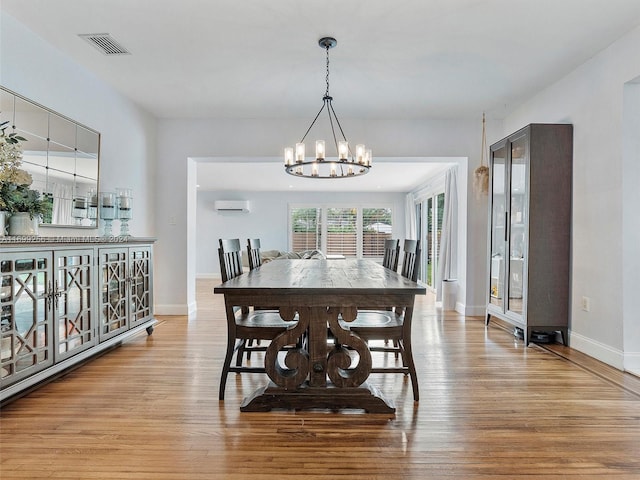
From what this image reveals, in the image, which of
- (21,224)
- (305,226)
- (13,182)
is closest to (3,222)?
(21,224)

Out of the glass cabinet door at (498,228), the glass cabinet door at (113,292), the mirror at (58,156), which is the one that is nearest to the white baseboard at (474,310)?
the glass cabinet door at (498,228)

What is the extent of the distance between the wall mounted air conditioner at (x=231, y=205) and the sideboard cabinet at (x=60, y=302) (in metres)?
6.25

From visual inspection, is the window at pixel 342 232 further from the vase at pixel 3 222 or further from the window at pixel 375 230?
the vase at pixel 3 222

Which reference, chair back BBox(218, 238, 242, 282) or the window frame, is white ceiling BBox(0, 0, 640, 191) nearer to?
chair back BBox(218, 238, 242, 282)

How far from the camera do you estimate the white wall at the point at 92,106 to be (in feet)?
8.89

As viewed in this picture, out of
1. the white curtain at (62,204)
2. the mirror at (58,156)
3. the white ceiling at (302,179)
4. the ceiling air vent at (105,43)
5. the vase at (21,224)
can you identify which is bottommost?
the vase at (21,224)

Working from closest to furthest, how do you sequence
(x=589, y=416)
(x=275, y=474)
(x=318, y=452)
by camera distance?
(x=275, y=474), (x=318, y=452), (x=589, y=416)

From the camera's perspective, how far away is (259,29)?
110 inches

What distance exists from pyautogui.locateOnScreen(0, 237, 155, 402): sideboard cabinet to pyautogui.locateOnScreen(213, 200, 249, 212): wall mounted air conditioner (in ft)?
20.5

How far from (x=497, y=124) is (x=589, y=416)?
3675mm

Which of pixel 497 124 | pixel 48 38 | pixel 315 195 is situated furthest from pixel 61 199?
pixel 315 195

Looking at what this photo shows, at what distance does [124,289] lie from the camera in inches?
133

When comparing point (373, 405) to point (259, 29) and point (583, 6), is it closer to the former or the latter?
point (259, 29)

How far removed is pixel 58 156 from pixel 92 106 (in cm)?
77
